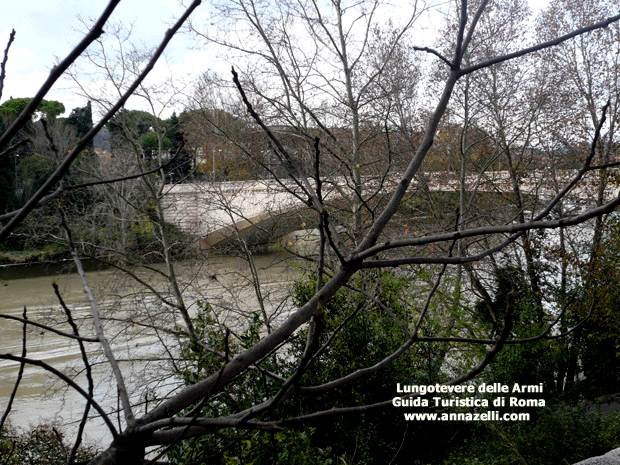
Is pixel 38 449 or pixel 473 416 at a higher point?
pixel 473 416

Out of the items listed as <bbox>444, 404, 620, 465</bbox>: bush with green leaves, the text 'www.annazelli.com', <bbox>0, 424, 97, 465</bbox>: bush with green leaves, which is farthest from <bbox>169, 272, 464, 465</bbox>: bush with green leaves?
<bbox>0, 424, 97, 465</bbox>: bush with green leaves

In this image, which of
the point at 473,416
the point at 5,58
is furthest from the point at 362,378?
the point at 5,58

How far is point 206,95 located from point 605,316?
6.81m

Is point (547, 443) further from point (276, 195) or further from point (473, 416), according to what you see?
point (276, 195)

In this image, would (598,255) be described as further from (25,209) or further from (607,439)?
(25,209)

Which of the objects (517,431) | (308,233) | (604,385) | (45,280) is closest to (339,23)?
(308,233)

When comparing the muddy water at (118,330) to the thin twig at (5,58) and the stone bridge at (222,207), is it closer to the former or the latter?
the stone bridge at (222,207)

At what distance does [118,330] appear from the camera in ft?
30.9

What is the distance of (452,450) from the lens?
209 inches

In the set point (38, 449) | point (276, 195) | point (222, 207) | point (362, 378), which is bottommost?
point (38, 449)

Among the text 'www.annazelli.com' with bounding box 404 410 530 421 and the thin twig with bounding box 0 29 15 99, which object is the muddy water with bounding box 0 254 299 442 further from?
the thin twig with bounding box 0 29 15 99

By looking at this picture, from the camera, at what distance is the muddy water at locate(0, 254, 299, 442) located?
26.7ft

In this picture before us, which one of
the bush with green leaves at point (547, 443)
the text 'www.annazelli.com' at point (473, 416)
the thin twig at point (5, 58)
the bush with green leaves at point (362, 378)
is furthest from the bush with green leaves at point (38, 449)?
the thin twig at point (5, 58)

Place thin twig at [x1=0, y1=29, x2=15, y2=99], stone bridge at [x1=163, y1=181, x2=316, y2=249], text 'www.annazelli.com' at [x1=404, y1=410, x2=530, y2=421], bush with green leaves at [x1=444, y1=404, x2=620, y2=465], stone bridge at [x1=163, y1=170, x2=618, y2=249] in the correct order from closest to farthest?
thin twig at [x1=0, y1=29, x2=15, y2=99], text 'www.annazelli.com' at [x1=404, y1=410, x2=530, y2=421], bush with green leaves at [x1=444, y1=404, x2=620, y2=465], stone bridge at [x1=163, y1=170, x2=618, y2=249], stone bridge at [x1=163, y1=181, x2=316, y2=249]
